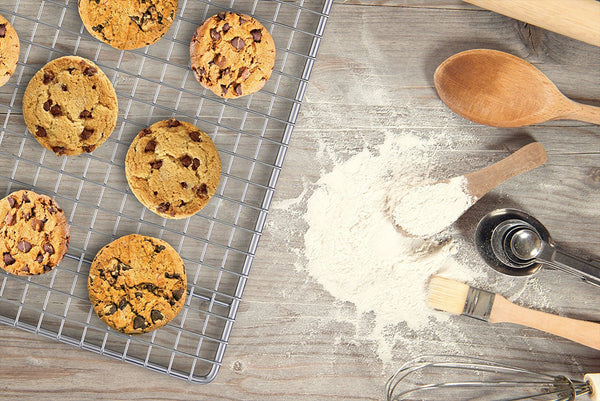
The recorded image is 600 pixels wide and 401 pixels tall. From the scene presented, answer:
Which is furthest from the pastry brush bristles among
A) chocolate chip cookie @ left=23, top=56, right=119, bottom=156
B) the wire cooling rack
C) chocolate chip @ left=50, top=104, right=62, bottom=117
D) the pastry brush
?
chocolate chip @ left=50, top=104, right=62, bottom=117

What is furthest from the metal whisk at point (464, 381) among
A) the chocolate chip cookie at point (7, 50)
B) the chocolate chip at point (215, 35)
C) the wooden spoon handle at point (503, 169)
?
the chocolate chip cookie at point (7, 50)

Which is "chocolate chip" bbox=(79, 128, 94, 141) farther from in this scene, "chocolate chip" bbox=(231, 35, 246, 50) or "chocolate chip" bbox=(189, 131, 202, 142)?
"chocolate chip" bbox=(231, 35, 246, 50)

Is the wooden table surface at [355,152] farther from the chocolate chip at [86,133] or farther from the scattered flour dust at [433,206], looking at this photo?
the chocolate chip at [86,133]

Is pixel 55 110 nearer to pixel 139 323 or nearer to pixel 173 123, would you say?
pixel 173 123

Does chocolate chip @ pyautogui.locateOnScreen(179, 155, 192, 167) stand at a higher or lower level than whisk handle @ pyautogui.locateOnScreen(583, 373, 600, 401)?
higher

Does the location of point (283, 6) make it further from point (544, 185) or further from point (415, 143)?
point (544, 185)

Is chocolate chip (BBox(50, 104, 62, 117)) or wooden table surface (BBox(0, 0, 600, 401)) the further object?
wooden table surface (BBox(0, 0, 600, 401))

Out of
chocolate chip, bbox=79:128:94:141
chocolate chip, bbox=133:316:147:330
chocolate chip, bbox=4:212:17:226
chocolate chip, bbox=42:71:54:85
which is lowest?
chocolate chip, bbox=133:316:147:330

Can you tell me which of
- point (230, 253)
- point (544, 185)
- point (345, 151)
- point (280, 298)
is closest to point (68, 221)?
point (230, 253)
